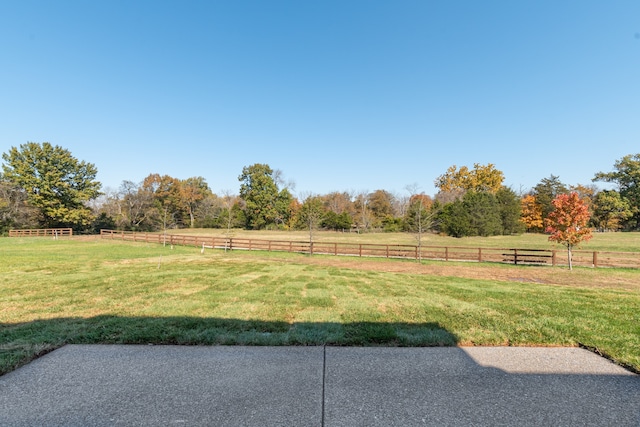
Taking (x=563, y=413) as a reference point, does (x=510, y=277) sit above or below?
below

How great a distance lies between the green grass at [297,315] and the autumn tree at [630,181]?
66611mm

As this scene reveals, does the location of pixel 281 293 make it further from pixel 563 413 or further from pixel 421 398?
pixel 563 413

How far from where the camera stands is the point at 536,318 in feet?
16.9

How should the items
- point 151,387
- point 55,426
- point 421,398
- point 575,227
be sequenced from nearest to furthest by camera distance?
point 55,426 → point 421,398 → point 151,387 → point 575,227

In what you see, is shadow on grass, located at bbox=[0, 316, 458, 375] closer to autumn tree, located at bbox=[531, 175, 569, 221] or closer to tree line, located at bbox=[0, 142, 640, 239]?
tree line, located at bbox=[0, 142, 640, 239]

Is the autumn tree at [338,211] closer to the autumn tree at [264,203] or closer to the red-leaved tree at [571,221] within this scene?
the autumn tree at [264,203]

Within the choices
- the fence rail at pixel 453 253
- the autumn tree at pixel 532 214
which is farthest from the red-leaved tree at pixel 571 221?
the autumn tree at pixel 532 214

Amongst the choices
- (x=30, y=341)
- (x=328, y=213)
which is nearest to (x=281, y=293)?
(x=30, y=341)

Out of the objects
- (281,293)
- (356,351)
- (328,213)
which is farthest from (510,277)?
(328,213)

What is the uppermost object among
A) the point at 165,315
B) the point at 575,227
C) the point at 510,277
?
the point at 575,227

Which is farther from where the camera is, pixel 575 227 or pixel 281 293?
pixel 575 227

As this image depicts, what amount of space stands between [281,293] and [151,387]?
4654mm

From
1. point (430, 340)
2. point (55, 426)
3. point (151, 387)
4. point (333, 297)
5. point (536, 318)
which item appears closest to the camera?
point (55, 426)

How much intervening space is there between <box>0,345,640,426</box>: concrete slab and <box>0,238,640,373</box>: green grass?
1.26 ft
